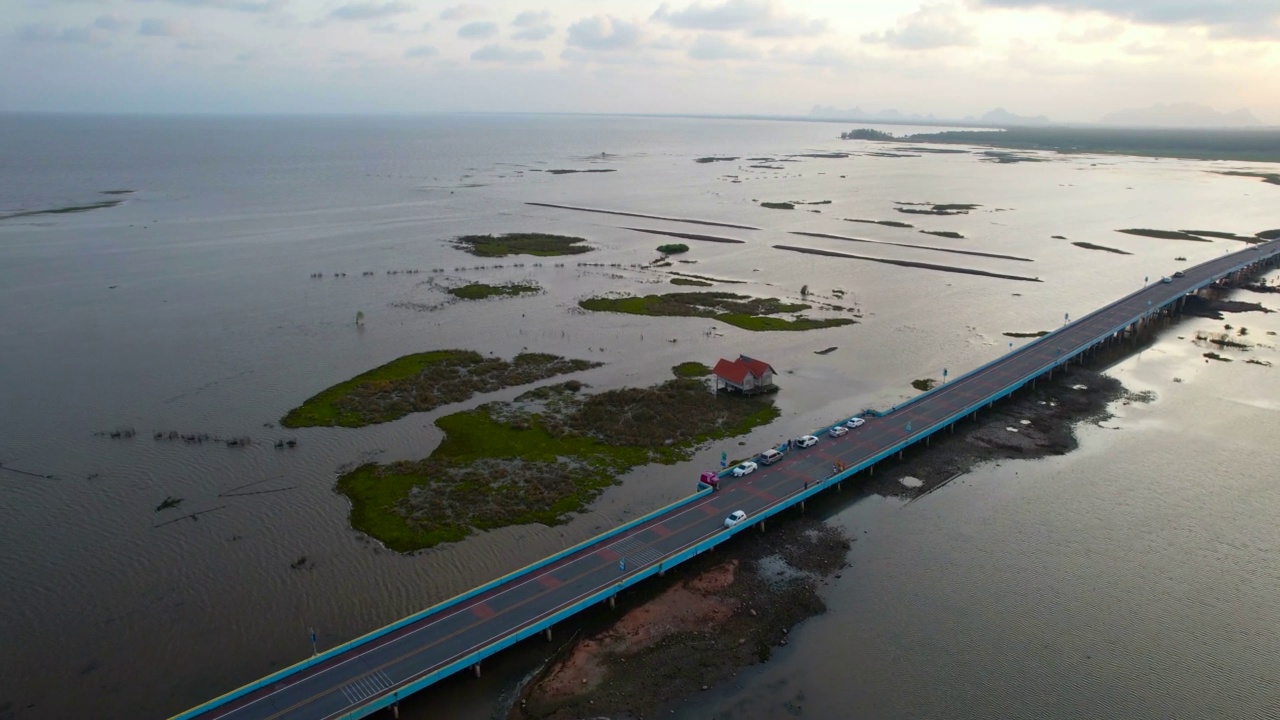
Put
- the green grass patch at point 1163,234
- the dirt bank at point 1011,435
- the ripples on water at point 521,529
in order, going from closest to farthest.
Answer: the ripples on water at point 521,529, the dirt bank at point 1011,435, the green grass patch at point 1163,234

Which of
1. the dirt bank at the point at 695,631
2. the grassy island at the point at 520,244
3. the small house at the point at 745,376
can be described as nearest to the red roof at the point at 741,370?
the small house at the point at 745,376

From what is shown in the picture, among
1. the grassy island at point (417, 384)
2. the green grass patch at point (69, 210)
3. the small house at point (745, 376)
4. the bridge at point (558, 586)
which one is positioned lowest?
the bridge at point (558, 586)

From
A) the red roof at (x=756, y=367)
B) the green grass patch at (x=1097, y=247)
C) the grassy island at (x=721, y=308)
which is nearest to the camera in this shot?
the red roof at (x=756, y=367)

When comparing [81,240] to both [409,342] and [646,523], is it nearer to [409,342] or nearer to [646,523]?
[409,342]

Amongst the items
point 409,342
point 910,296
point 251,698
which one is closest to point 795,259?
point 910,296

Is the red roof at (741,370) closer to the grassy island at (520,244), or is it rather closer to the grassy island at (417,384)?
the grassy island at (417,384)

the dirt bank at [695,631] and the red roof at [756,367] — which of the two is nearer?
the dirt bank at [695,631]

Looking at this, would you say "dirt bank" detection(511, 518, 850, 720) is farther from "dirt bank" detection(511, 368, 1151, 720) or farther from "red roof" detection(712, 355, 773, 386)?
"red roof" detection(712, 355, 773, 386)
